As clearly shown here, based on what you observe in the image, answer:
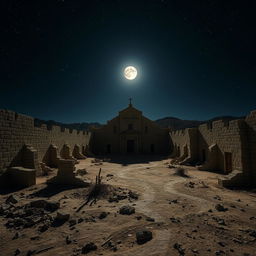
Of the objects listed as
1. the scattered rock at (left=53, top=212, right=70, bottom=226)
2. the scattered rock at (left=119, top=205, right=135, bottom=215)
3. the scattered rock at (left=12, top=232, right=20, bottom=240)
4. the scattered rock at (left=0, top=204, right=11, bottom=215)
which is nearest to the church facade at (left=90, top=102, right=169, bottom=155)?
the scattered rock at (left=0, top=204, right=11, bottom=215)

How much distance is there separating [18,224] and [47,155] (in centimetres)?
1221

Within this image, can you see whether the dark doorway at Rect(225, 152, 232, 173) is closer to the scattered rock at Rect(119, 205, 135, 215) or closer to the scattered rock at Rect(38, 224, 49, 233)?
the scattered rock at Rect(119, 205, 135, 215)

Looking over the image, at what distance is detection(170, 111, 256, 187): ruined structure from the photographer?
33.1 feet

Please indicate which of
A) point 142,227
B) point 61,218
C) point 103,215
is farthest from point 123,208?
point 61,218

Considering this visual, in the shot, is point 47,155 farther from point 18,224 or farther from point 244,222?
point 244,222

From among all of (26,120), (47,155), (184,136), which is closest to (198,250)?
(26,120)

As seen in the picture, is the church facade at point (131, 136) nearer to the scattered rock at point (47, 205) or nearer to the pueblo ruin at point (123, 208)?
the pueblo ruin at point (123, 208)

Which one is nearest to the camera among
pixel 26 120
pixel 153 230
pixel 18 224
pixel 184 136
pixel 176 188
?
pixel 153 230

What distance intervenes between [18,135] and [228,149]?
1587cm

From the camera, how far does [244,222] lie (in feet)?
18.1

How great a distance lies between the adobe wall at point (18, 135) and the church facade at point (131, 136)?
14656mm

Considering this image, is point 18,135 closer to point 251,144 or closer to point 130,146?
point 251,144

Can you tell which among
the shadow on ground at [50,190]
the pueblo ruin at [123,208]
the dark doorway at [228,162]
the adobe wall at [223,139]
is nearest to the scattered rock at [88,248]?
the pueblo ruin at [123,208]

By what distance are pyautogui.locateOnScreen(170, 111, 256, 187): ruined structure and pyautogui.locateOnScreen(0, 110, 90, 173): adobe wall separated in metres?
13.3
